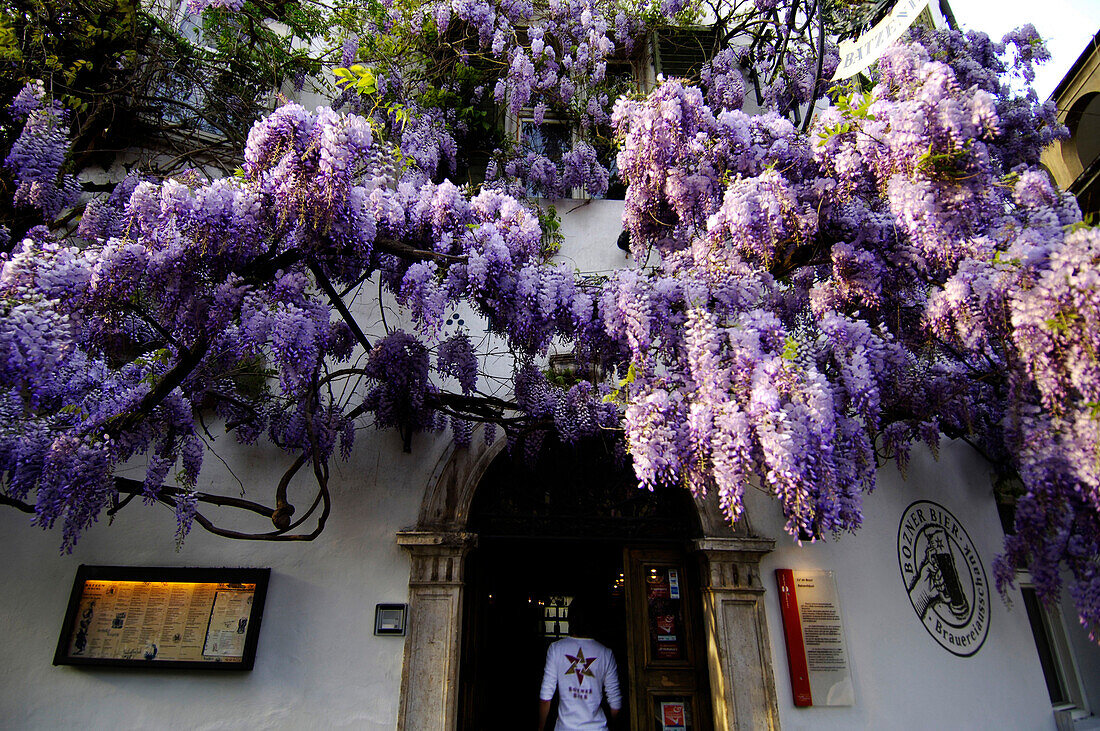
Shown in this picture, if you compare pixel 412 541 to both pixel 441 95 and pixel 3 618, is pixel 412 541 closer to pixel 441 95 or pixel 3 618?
pixel 3 618

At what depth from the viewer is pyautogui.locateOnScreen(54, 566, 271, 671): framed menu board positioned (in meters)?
3.70

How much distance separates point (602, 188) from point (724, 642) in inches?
152

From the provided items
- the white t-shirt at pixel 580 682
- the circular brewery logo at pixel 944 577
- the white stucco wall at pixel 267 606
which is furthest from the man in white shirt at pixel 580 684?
the circular brewery logo at pixel 944 577

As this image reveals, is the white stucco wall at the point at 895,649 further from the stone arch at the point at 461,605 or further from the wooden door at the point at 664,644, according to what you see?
the wooden door at the point at 664,644

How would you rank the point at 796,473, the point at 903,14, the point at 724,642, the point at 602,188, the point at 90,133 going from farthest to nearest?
the point at 602,188, the point at 90,133, the point at 724,642, the point at 903,14, the point at 796,473

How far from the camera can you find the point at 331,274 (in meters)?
3.29

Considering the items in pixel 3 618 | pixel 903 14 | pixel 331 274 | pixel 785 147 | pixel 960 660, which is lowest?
pixel 960 660

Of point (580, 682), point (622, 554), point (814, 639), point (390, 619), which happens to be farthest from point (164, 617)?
point (814, 639)

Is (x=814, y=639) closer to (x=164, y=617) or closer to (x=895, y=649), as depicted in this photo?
(x=895, y=649)

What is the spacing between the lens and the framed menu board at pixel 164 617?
146 inches

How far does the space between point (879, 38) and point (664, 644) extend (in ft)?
14.0

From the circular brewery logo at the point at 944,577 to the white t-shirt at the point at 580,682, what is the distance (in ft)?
7.72

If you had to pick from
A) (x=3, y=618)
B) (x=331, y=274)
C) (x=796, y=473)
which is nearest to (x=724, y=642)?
(x=796, y=473)

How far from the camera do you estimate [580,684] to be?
4.10 meters
